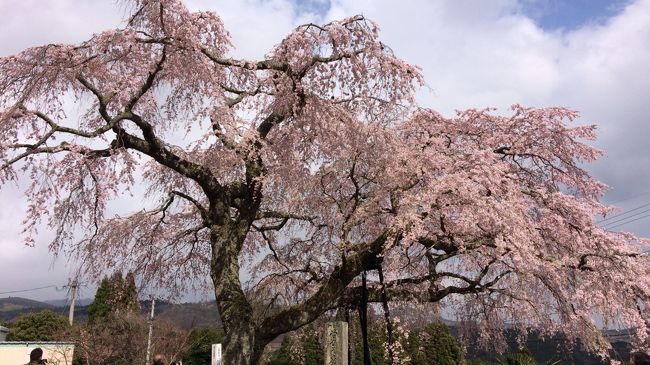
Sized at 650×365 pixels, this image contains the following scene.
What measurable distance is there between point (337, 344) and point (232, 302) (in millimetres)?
2148

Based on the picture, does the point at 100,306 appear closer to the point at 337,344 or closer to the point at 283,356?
the point at 283,356

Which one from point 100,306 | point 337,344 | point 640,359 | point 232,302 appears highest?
point 100,306

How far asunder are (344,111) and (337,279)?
2.72m

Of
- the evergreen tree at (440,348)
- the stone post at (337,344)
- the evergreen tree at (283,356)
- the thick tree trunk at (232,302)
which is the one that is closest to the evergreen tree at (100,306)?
the evergreen tree at (283,356)

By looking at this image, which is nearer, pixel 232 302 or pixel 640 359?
pixel 640 359

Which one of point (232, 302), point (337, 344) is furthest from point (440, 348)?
point (337, 344)

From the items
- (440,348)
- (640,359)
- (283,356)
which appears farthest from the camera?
(440,348)

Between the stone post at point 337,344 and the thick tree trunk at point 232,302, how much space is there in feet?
5.46

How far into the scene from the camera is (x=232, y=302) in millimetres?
7895

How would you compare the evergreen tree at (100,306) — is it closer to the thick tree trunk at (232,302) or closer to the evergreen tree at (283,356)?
the evergreen tree at (283,356)

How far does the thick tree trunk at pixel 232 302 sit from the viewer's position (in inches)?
302

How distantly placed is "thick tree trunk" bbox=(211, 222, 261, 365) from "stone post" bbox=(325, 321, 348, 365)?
1663mm

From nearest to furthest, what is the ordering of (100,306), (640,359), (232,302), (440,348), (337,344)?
(640,359) → (337,344) → (232,302) → (440,348) → (100,306)

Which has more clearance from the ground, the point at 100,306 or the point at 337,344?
the point at 100,306
